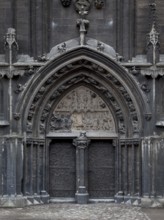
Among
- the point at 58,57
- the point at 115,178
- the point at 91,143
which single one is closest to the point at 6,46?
the point at 58,57

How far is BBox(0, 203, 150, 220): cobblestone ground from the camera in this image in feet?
41.8

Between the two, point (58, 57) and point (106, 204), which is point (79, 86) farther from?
point (106, 204)

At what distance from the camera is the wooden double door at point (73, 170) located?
52.3 feet

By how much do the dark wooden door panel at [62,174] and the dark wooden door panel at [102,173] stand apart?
53cm

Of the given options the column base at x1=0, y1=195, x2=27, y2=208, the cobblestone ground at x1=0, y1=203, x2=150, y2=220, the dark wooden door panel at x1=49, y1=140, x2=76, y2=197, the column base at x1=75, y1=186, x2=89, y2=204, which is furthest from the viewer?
the dark wooden door panel at x1=49, y1=140, x2=76, y2=197

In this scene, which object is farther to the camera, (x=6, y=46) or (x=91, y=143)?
(x=91, y=143)

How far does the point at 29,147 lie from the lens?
15.3 meters

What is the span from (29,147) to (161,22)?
518cm

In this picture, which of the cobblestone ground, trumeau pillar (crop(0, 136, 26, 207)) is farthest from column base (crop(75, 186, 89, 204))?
trumeau pillar (crop(0, 136, 26, 207))

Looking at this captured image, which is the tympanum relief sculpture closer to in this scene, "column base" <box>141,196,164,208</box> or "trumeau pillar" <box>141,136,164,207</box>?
→ "trumeau pillar" <box>141,136,164,207</box>

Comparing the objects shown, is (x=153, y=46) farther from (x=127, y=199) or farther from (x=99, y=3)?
(x=127, y=199)

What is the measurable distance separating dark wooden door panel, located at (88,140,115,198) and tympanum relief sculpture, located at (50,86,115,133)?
532 millimetres

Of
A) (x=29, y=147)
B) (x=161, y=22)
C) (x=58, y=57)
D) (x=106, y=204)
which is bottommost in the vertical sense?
(x=106, y=204)

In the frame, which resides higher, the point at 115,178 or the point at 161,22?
the point at 161,22
